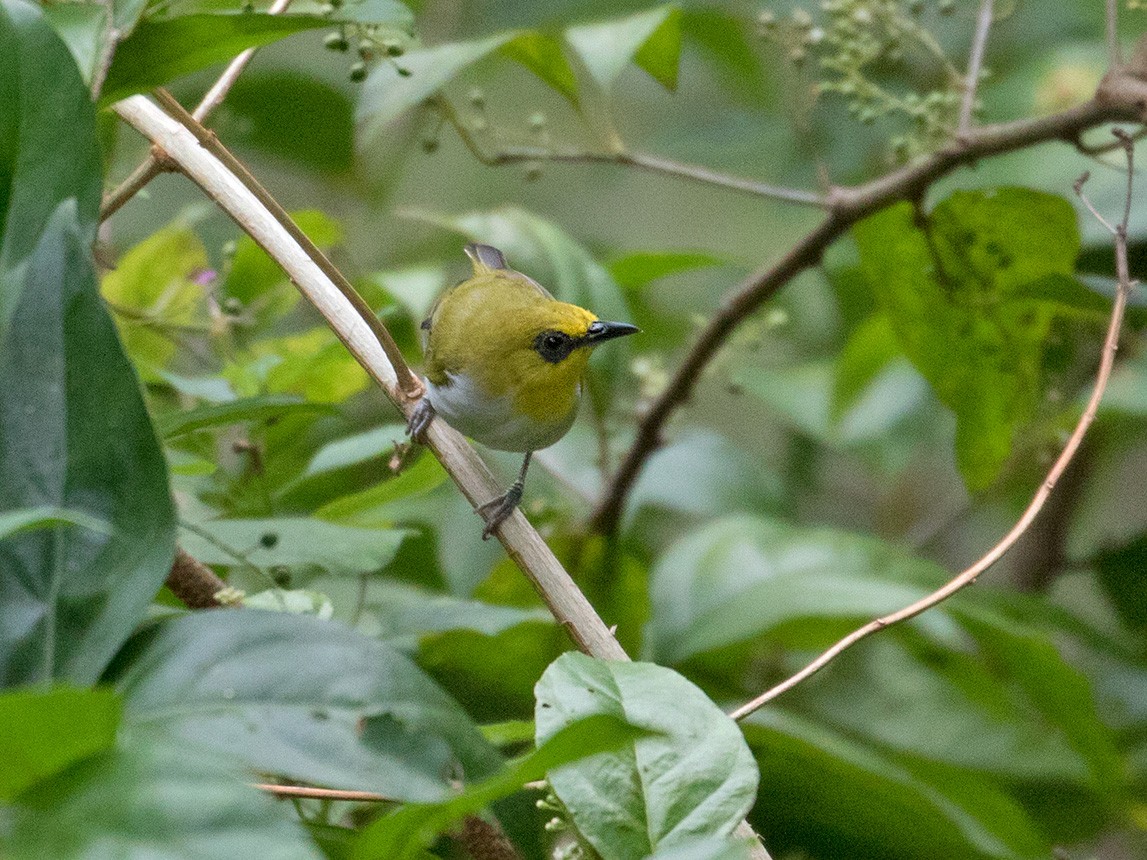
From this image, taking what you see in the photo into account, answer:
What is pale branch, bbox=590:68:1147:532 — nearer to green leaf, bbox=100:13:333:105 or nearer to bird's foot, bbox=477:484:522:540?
bird's foot, bbox=477:484:522:540

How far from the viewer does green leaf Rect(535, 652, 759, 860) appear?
80cm

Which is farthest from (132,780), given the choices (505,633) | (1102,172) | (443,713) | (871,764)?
(1102,172)

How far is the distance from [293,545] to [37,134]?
1.77 feet

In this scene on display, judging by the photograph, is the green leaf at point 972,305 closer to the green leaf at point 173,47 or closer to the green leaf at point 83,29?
the green leaf at point 173,47

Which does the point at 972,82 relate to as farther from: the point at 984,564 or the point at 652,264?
the point at 984,564

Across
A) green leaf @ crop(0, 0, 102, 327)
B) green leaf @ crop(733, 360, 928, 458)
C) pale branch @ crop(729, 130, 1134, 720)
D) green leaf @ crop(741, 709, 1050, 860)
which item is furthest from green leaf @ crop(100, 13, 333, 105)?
green leaf @ crop(733, 360, 928, 458)

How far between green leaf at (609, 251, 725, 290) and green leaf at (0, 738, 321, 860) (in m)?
1.37

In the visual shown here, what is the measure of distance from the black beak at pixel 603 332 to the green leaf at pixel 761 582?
468mm

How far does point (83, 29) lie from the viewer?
2.78 feet

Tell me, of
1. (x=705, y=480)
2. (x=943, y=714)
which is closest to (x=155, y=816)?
(x=705, y=480)

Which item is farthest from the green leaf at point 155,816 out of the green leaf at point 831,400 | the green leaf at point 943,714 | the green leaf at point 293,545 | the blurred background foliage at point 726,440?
the green leaf at point 831,400

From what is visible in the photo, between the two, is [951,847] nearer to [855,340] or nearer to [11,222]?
[855,340]

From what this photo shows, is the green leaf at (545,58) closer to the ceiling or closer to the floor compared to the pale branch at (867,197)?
closer to the ceiling

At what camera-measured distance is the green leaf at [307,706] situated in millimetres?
634
